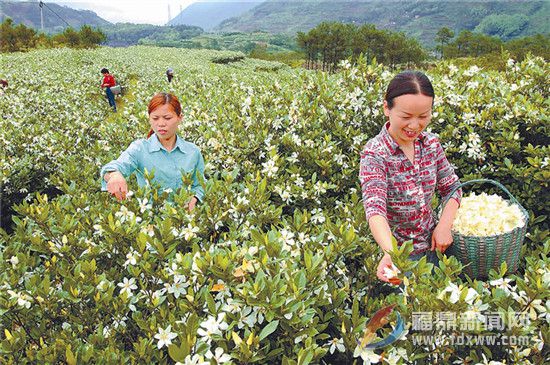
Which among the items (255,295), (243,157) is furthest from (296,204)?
(255,295)

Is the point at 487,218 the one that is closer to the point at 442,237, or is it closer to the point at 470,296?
the point at 442,237

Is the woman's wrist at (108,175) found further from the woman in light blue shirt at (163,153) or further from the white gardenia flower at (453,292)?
the white gardenia flower at (453,292)

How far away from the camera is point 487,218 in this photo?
2.61 meters

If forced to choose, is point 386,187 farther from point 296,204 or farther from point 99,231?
point 99,231

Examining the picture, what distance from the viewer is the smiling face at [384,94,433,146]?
7.54ft

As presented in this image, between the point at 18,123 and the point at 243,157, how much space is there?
213 inches

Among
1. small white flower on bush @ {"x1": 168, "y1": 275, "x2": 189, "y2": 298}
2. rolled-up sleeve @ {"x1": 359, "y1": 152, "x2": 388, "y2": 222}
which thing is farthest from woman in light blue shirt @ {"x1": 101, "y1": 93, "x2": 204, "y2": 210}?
rolled-up sleeve @ {"x1": 359, "y1": 152, "x2": 388, "y2": 222}

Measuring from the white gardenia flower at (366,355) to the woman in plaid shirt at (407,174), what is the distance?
21.3 inches

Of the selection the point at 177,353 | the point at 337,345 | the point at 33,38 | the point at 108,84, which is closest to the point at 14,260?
the point at 177,353

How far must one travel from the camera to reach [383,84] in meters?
4.93

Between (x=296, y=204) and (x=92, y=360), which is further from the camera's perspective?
(x=296, y=204)

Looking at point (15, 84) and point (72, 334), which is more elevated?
point (15, 84)

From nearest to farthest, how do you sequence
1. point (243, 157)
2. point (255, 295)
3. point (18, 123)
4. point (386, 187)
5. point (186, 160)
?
point (255, 295)
point (386, 187)
point (186, 160)
point (243, 157)
point (18, 123)

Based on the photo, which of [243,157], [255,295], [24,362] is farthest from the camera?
[243,157]
